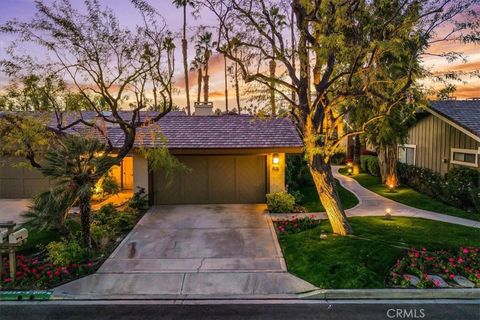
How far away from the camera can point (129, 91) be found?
10625 millimetres

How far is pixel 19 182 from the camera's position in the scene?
15.4m

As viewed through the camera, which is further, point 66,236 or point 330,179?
point 330,179

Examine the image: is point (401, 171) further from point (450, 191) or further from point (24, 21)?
point (24, 21)

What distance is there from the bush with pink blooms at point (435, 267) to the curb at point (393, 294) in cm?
21

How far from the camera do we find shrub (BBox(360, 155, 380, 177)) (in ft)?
69.6

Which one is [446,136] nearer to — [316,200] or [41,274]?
[316,200]

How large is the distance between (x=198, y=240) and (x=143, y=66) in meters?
5.62

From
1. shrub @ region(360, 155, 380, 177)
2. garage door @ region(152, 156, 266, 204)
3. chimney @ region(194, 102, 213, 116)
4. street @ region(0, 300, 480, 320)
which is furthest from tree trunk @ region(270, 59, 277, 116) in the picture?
shrub @ region(360, 155, 380, 177)

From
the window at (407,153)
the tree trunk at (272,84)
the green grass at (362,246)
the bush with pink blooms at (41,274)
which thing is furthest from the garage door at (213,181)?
the window at (407,153)

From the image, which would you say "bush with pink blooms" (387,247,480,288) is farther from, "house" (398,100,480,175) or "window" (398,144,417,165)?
"window" (398,144,417,165)

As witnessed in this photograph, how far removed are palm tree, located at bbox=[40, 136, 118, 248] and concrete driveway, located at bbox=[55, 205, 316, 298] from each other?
65.2 inches

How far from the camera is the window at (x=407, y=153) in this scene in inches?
733

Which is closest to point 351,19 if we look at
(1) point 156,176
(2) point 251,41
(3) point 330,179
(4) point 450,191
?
(2) point 251,41

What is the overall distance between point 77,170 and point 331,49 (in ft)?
24.1
